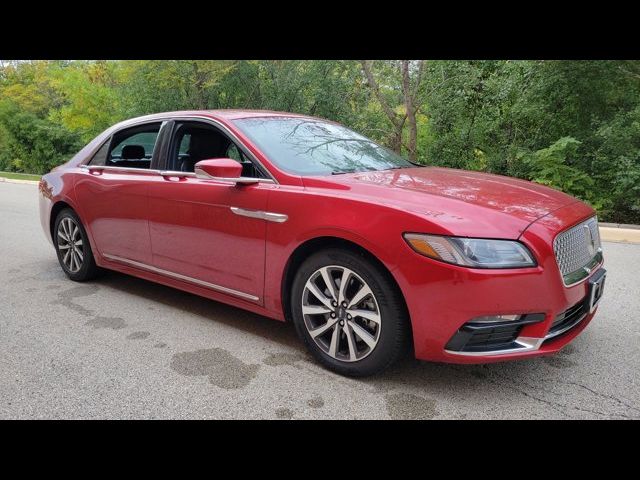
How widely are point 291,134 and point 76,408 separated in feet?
7.39

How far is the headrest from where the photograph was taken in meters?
4.70

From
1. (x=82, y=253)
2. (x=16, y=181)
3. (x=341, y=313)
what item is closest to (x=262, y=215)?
(x=341, y=313)

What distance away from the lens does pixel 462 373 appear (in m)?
3.13

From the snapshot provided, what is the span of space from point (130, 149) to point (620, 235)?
6413 millimetres

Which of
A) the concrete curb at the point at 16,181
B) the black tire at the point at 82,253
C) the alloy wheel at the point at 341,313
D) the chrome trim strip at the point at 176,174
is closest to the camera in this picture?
the alloy wheel at the point at 341,313

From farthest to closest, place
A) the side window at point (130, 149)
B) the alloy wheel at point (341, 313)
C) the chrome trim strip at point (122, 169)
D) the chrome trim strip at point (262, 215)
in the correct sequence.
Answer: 1. the side window at point (130, 149)
2. the chrome trim strip at point (122, 169)
3. the chrome trim strip at point (262, 215)
4. the alloy wheel at point (341, 313)

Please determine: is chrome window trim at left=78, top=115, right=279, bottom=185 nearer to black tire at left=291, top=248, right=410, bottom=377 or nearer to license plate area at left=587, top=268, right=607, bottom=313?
black tire at left=291, top=248, right=410, bottom=377

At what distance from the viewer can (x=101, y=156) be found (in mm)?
4805

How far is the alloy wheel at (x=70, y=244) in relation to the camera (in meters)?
4.99

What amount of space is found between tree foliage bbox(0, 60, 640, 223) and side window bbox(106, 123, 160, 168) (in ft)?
24.6

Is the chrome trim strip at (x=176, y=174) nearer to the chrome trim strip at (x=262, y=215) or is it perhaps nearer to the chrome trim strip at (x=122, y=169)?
the chrome trim strip at (x=122, y=169)

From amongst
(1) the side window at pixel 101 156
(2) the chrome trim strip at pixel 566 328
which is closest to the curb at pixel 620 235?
(2) the chrome trim strip at pixel 566 328

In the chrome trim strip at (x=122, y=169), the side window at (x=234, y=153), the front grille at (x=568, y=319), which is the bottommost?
the front grille at (x=568, y=319)

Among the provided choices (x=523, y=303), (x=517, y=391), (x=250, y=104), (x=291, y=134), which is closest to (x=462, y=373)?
(x=517, y=391)
